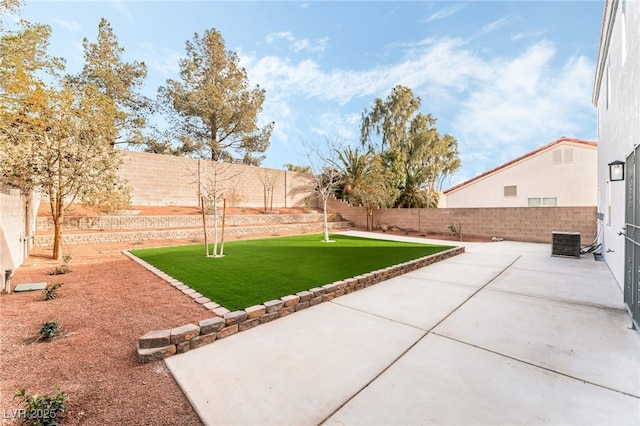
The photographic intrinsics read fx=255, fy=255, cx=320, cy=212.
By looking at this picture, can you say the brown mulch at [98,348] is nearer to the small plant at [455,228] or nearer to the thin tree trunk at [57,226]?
the thin tree trunk at [57,226]

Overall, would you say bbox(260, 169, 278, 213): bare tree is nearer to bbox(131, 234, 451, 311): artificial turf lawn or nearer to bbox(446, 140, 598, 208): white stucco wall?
bbox(131, 234, 451, 311): artificial turf lawn

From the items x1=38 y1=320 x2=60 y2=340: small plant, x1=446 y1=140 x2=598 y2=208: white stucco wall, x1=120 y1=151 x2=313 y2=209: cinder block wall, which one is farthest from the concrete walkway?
x1=446 y1=140 x2=598 y2=208: white stucco wall

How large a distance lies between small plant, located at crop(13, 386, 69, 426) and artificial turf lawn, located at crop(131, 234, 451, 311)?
162 cm

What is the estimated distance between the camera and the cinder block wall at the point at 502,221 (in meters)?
9.41

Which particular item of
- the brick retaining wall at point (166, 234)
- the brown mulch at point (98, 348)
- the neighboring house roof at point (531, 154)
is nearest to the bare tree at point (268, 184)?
the brick retaining wall at point (166, 234)

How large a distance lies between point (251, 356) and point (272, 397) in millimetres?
597

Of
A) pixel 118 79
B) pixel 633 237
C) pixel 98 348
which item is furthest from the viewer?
pixel 118 79

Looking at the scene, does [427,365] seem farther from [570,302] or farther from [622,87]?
[622,87]

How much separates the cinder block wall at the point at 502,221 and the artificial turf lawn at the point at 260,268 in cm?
692

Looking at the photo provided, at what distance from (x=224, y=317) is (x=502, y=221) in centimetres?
1248

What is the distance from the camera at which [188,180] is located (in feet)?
46.5

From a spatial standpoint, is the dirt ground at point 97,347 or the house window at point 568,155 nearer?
the dirt ground at point 97,347

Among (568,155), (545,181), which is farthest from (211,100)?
(568,155)

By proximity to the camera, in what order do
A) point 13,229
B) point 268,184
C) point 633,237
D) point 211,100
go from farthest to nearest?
1. point 268,184
2. point 211,100
3. point 13,229
4. point 633,237
